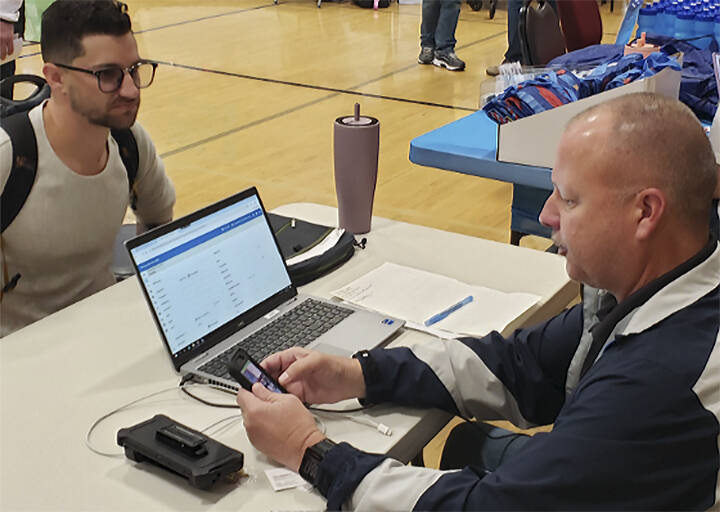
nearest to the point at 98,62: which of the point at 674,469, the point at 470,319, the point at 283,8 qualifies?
the point at 470,319

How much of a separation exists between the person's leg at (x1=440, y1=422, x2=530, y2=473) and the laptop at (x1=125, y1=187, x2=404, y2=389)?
10.3 inches

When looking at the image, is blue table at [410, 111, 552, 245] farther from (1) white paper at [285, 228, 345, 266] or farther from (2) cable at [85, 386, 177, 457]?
(2) cable at [85, 386, 177, 457]

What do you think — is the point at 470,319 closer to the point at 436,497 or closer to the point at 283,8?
the point at 436,497

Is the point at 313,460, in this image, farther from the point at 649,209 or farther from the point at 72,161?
the point at 72,161

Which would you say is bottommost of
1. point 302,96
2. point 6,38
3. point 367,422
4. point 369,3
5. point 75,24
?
point 302,96

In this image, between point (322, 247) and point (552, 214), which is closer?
point (552, 214)

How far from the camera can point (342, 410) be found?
1419mm

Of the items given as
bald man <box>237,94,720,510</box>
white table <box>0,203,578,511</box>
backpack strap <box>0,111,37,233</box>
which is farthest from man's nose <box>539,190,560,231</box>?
backpack strap <box>0,111,37,233</box>

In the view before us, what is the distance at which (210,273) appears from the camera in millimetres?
1571

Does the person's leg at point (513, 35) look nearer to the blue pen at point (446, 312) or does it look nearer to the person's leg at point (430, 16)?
the person's leg at point (430, 16)

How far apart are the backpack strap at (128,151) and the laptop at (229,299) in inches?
25.1

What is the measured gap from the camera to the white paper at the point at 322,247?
1888mm

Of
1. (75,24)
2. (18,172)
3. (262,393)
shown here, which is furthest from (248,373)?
(75,24)

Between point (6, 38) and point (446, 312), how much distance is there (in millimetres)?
2806
